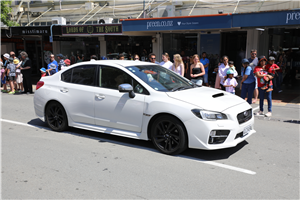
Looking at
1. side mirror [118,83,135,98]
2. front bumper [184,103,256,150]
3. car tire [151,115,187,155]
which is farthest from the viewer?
side mirror [118,83,135,98]

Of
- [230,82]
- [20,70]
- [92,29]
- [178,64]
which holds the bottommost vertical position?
[230,82]

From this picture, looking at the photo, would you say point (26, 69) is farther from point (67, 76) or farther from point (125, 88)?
point (125, 88)

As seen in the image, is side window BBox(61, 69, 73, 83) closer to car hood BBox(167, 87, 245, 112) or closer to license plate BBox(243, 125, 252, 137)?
car hood BBox(167, 87, 245, 112)

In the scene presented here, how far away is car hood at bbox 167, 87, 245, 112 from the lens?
15.9 ft

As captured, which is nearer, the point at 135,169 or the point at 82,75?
the point at 135,169

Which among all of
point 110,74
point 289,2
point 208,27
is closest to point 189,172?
point 110,74

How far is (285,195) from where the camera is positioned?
3740mm

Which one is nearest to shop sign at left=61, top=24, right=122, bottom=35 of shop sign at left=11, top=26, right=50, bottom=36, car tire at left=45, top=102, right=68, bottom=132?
shop sign at left=11, top=26, right=50, bottom=36

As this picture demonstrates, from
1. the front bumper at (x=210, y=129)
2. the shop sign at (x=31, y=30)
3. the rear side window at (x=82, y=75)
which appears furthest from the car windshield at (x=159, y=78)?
the shop sign at (x=31, y=30)

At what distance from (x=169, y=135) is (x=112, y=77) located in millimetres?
1704

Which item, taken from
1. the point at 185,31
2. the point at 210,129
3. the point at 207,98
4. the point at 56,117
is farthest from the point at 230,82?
the point at 185,31

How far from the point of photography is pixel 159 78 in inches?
226

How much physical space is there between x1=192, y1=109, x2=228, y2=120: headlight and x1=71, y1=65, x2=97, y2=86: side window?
237cm

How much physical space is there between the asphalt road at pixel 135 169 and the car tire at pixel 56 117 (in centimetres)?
18
